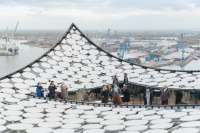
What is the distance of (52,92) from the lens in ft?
55.2

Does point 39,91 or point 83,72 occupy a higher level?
point 83,72

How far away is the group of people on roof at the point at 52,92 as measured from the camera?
16.8 m

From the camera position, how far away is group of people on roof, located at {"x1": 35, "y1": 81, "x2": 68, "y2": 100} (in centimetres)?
1681

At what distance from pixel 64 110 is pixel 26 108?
139cm

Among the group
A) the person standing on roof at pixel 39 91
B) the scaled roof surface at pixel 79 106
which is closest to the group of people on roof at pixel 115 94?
the scaled roof surface at pixel 79 106

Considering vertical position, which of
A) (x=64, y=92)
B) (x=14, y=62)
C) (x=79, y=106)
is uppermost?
(x=64, y=92)

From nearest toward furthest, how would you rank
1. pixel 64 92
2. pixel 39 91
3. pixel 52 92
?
pixel 52 92, pixel 39 91, pixel 64 92

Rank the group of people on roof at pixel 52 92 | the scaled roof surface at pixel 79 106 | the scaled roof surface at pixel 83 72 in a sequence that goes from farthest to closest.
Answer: the scaled roof surface at pixel 83 72, the group of people on roof at pixel 52 92, the scaled roof surface at pixel 79 106

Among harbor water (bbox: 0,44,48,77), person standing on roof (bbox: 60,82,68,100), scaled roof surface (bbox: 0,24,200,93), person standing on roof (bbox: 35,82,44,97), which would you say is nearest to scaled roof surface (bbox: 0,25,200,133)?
scaled roof surface (bbox: 0,24,200,93)

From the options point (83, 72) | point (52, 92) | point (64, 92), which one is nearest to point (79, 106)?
point (52, 92)

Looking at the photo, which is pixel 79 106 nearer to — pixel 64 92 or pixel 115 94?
pixel 115 94

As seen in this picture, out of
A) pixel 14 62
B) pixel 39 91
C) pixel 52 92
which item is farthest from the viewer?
pixel 14 62

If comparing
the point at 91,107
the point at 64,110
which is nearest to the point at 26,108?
the point at 64,110

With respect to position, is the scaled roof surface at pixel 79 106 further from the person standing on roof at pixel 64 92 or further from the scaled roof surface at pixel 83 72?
the person standing on roof at pixel 64 92
